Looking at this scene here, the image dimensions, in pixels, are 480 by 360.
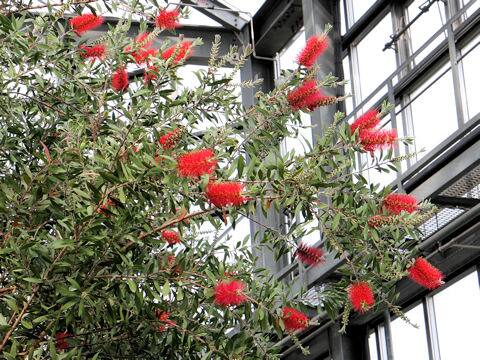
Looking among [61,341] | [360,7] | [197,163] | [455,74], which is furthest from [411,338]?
[197,163]

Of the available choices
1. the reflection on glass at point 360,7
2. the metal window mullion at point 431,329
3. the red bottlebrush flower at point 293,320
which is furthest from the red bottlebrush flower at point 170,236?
the reflection on glass at point 360,7

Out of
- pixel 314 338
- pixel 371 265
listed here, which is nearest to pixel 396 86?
pixel 314 338

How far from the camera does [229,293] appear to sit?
5.77 metres

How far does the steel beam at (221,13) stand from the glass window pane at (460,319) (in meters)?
6.13

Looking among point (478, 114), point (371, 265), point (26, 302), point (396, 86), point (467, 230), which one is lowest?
point (26, 302)

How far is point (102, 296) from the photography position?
5.72 metres

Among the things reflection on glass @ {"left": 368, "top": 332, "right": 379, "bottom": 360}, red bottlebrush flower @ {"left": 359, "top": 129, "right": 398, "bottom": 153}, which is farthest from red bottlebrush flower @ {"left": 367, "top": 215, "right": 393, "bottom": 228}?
reflection on glass @ {"left": 368, "top": 332, "right": 379, "bottom": 360}

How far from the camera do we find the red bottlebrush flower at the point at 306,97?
5887 mm

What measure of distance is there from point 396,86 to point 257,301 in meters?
6.18

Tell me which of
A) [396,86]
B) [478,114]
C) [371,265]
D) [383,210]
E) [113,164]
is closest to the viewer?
[113,164]

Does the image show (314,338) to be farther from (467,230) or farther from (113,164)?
(113,164)

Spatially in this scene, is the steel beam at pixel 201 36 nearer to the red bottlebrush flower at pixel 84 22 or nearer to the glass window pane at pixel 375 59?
the glass window pane at pixel 375 59

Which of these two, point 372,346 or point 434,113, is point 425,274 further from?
point 372,346

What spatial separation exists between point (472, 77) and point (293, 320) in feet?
17.3
